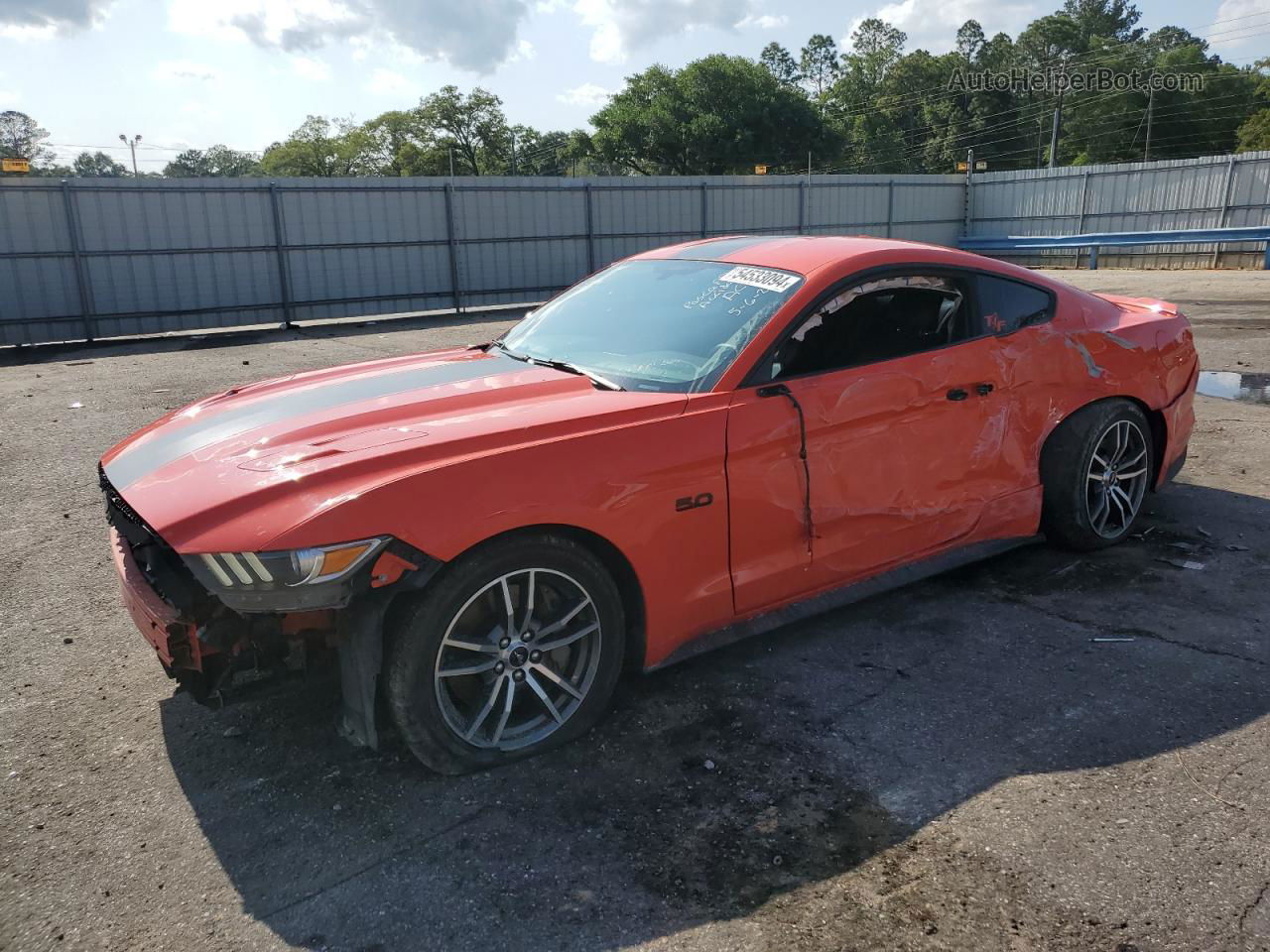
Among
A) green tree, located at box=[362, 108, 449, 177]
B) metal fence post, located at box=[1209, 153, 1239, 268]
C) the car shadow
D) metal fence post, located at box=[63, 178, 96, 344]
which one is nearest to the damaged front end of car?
the car shadow

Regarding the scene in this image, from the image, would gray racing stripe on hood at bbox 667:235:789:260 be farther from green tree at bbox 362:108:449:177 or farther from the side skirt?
green tree at bbox 362:108:449:177

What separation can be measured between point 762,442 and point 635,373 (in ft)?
1.84

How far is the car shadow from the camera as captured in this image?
8.05ft

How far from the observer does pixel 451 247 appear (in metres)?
20.6

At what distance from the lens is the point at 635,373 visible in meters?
3.54

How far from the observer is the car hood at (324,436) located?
2684mm

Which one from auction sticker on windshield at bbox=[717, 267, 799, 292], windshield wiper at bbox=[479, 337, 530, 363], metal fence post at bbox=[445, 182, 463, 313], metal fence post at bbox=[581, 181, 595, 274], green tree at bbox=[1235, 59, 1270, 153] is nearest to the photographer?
auction sticker on windshield at bbox=[717, 267, 799, 292]

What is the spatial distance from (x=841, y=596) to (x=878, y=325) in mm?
1103

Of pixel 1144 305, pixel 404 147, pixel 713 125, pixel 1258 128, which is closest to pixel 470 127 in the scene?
pixel 404 147

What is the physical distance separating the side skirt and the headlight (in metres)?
1.15

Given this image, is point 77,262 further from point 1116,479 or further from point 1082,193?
point 1082,193

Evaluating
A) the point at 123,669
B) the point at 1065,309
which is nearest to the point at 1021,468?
the point at 1065,309
